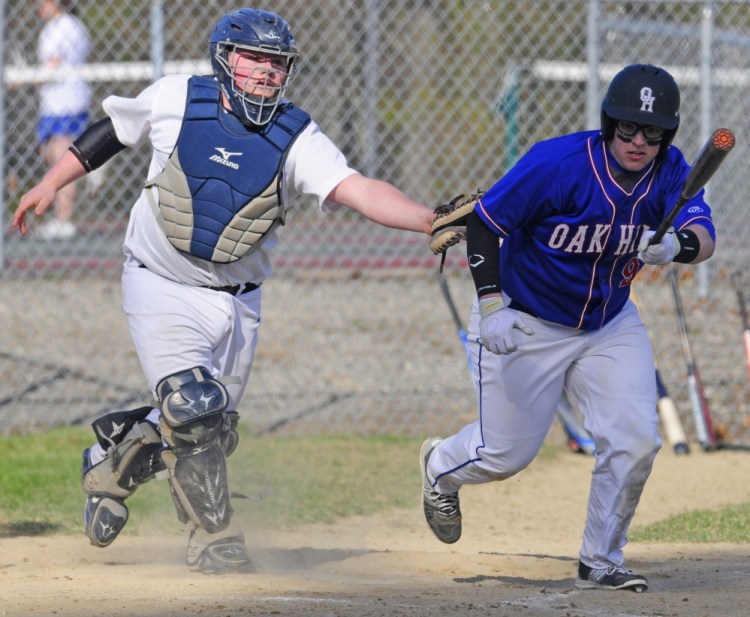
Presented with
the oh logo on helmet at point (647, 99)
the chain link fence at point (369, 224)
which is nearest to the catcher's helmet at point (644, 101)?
the oh logo on helmet at point (647, 99)

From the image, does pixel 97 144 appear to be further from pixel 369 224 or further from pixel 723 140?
pixel 369 224

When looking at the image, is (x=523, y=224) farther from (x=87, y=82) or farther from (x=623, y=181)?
(x=87, y=82)

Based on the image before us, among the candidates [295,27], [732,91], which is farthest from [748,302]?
[295,27]

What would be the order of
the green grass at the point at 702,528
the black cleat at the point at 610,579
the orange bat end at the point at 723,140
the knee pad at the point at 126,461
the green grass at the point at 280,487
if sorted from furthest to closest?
the green grass at the point at 280,487 → the green grass at the point at 702,528 → the knee pad at the point at 126,461 → the black cleat at the point at 610,579 → the orange bat end at the point at 723,140

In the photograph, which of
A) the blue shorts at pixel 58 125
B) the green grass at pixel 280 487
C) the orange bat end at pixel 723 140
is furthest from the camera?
the blue shorts at pixel 58 125

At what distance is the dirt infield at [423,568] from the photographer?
414cm

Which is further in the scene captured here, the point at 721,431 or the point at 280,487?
the point at 721,431

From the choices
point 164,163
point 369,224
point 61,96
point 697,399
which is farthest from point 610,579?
point 61,96

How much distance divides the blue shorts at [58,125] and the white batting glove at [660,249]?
20.4ft

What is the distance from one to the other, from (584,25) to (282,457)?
4.64m

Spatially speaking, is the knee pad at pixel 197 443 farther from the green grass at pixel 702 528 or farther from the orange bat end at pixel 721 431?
the orange bat end at pixel 721 431

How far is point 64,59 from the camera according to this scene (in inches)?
375

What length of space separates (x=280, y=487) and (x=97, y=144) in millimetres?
2734

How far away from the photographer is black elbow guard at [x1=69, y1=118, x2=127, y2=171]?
5.13 metres
